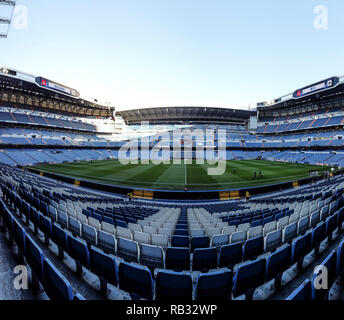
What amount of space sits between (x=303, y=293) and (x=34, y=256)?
459cm

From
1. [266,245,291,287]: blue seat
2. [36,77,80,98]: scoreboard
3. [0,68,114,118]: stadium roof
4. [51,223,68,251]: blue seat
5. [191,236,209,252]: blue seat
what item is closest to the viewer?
[266,245,291,287]: blue seat

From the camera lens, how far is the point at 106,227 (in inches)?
202

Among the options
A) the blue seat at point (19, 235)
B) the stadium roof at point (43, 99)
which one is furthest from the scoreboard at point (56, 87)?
the blue seat at point (19, 235)

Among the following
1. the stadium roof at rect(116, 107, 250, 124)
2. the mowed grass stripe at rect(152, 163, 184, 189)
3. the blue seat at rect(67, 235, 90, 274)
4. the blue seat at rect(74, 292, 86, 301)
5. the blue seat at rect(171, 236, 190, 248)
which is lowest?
the mowed grass stripe at rect(152, 163, 184, 189)

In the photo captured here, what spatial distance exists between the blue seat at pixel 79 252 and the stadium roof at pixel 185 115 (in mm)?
65587

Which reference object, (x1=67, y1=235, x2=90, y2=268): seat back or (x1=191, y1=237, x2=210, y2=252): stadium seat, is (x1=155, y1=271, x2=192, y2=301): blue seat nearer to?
(x1=67, y1=235, x2=90, y2=268): seat back

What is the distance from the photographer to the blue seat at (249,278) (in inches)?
107

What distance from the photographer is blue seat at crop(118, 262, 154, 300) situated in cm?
264

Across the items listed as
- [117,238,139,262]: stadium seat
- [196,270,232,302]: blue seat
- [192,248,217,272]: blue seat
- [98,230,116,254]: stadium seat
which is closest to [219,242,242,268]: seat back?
[192,248,217,272]: blue seat

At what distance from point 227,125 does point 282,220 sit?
243 ft

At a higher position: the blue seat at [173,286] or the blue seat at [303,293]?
the blue seat at [303,293]

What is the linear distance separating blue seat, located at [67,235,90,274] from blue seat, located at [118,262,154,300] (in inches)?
40.5

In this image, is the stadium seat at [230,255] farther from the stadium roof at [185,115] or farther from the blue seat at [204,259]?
the stadium roof at [185,115]
